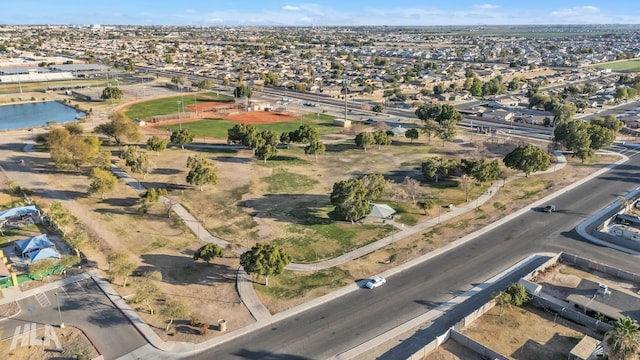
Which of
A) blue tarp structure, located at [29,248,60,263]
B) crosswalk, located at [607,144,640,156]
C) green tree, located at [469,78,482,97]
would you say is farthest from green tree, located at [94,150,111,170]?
green tree, located at [469,78,482,97]

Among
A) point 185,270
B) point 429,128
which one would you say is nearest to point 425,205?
point 185,270

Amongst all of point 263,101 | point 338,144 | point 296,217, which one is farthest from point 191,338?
point 263,101

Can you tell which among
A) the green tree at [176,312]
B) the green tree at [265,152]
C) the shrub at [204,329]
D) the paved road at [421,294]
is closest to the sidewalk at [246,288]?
the paved road at [421,294]

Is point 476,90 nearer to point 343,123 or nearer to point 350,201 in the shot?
point 343,123

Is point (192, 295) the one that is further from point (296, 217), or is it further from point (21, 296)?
point (296, 217)

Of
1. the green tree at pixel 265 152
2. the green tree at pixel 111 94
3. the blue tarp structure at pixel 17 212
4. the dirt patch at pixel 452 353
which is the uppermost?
the green tree at pixel 111 94

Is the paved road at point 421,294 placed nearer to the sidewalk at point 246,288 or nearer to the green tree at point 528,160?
the sidewalk at point 246,288
